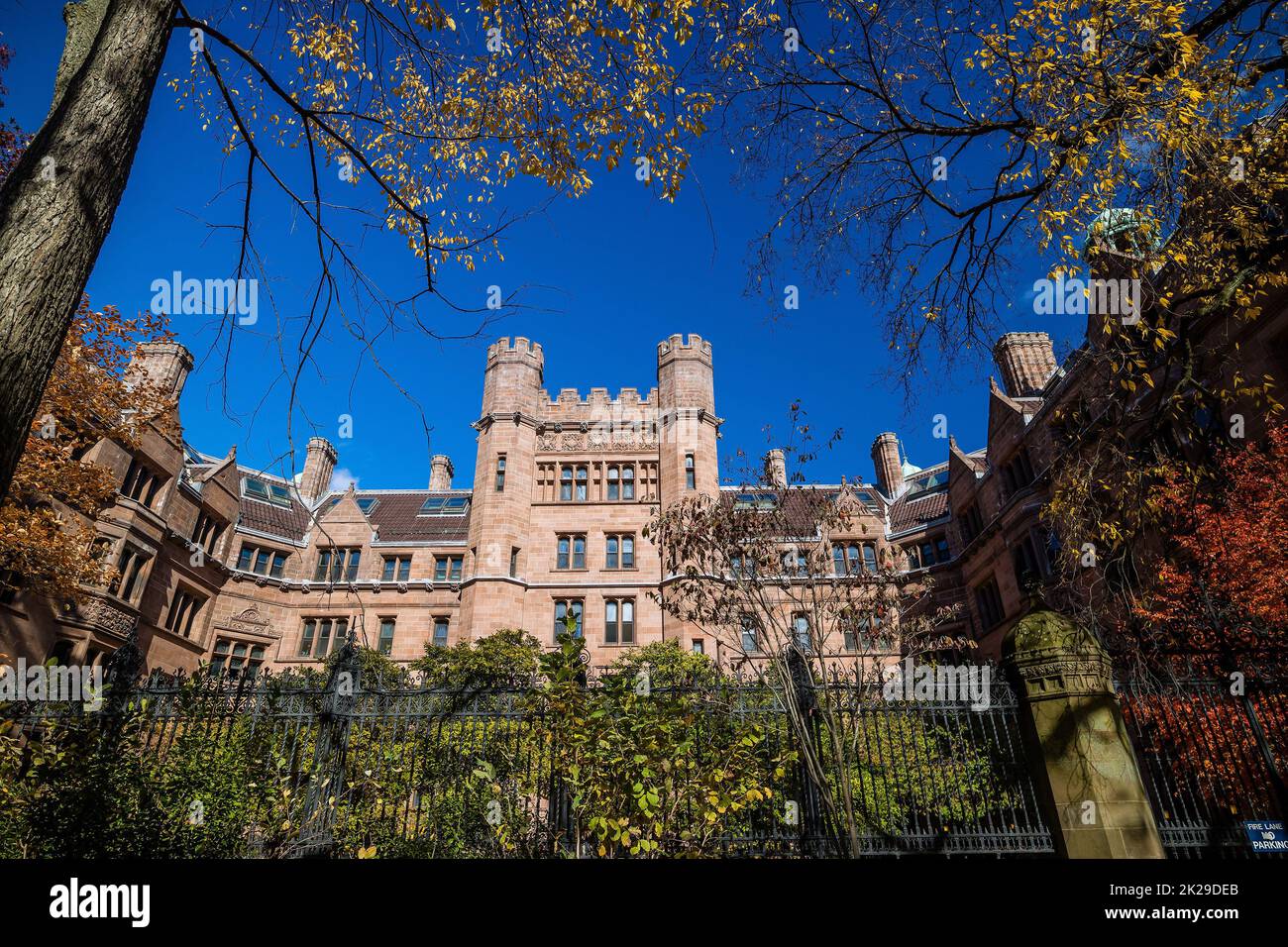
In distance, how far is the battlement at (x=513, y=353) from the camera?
31641 millimetres

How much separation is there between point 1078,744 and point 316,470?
36.6 meters

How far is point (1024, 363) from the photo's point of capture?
85.9 ft

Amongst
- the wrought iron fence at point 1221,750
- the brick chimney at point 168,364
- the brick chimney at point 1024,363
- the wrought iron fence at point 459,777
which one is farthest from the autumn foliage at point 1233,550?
the brick chimney at point 168,364

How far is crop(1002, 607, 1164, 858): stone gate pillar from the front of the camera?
5668mm

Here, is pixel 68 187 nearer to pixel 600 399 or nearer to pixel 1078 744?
pixel 1078 744

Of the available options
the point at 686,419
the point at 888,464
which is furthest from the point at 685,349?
the point at 888,464

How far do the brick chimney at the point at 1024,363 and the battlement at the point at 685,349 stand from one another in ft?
43.8

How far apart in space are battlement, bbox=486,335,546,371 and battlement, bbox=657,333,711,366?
6.70 m

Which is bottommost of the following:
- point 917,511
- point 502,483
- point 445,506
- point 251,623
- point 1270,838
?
point 1270,838

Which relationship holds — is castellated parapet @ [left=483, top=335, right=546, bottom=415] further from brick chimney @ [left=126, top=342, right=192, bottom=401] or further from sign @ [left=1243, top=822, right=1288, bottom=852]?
sign @ [left=1243, top=822, right=1288, bottom=852]

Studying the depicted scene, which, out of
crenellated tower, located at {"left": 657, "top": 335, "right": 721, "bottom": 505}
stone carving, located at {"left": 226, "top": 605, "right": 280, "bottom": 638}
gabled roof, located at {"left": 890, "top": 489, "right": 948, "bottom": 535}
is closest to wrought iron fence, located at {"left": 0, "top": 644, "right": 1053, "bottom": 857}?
crenellated tower, located at {"left": 657, "top": 335, "right": 721, "bottom": 505}

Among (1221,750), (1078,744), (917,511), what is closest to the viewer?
(1078,744)
